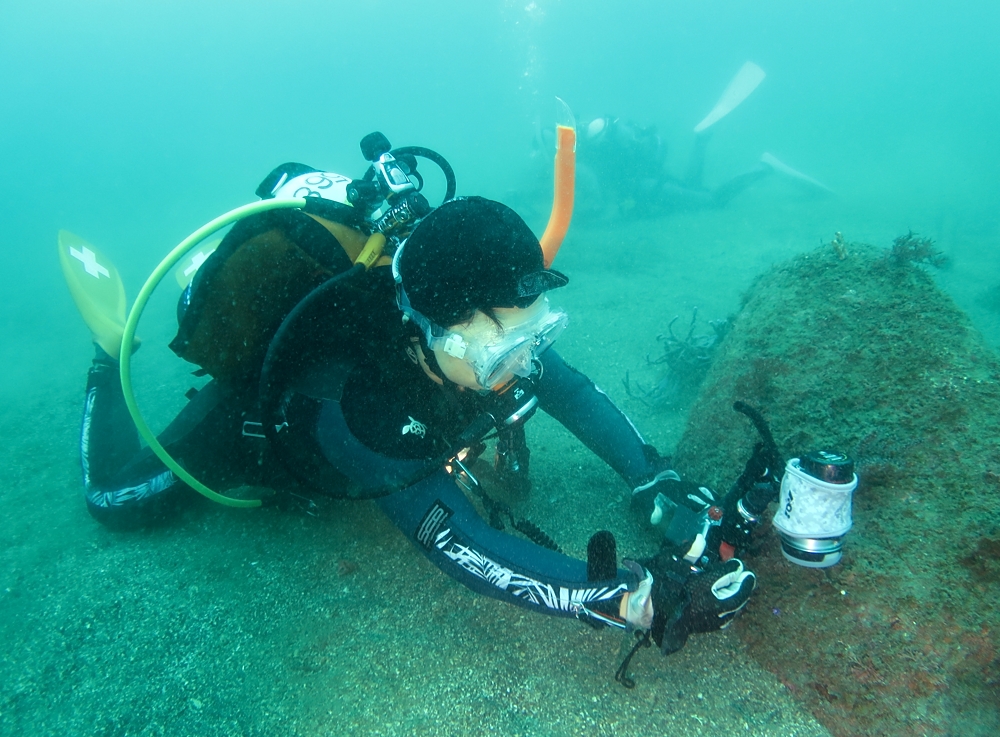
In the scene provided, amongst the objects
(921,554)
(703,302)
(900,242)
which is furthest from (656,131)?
(921,554)

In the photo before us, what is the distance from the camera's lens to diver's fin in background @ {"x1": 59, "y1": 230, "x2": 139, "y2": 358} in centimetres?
490

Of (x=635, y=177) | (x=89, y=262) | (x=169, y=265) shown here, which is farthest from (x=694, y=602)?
(x=635, y=177)

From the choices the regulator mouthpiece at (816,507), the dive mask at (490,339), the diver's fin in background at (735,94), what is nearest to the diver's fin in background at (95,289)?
Result: the dive mask at (490,339)

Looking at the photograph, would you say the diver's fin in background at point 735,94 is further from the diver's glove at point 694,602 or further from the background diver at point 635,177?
the diver's glove at point 694,602

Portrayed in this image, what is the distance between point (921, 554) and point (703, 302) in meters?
6.88

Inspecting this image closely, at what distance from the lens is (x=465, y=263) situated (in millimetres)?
2123

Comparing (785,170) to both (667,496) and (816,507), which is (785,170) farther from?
(816,507)

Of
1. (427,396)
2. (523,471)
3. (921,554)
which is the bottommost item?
(523,471)

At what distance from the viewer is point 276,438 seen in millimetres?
2152

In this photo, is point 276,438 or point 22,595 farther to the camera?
point 22,595

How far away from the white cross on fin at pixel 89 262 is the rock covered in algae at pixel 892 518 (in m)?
6.44

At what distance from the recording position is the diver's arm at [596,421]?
3.30 m

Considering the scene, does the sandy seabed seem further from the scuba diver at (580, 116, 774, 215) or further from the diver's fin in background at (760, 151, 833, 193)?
the diver's fin in background at (760, 151, 833, 193)

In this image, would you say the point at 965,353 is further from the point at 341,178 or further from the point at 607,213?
the point at 607,213
